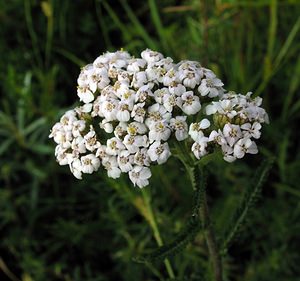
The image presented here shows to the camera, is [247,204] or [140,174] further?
[247,204]

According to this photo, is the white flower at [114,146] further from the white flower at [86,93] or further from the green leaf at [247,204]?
the green leaf at [247,204]

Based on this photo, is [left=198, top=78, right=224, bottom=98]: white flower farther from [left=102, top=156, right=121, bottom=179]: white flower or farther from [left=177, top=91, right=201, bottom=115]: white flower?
[left=102, top=156, right=121, bottom=179]: white flower

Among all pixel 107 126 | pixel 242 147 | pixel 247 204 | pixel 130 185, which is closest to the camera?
Result: pixel 242 147

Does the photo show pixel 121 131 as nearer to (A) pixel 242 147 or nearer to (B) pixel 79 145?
(B) pixel 79 145

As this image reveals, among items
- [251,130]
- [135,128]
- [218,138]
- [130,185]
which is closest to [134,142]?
[135,128]

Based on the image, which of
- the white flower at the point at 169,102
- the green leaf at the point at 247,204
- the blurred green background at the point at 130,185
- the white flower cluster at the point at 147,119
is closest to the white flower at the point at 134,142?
the white flower cluster at the point at 147,119

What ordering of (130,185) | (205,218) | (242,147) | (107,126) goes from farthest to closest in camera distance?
1. (130,185)
2. (205,218)
3. (107,126)
4. (242,147)

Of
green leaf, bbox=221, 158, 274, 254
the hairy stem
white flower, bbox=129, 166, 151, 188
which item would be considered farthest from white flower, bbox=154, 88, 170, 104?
green leaf, bbox=221, 158, 274, 254

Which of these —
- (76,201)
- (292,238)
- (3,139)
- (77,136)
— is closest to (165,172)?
(76,201)
